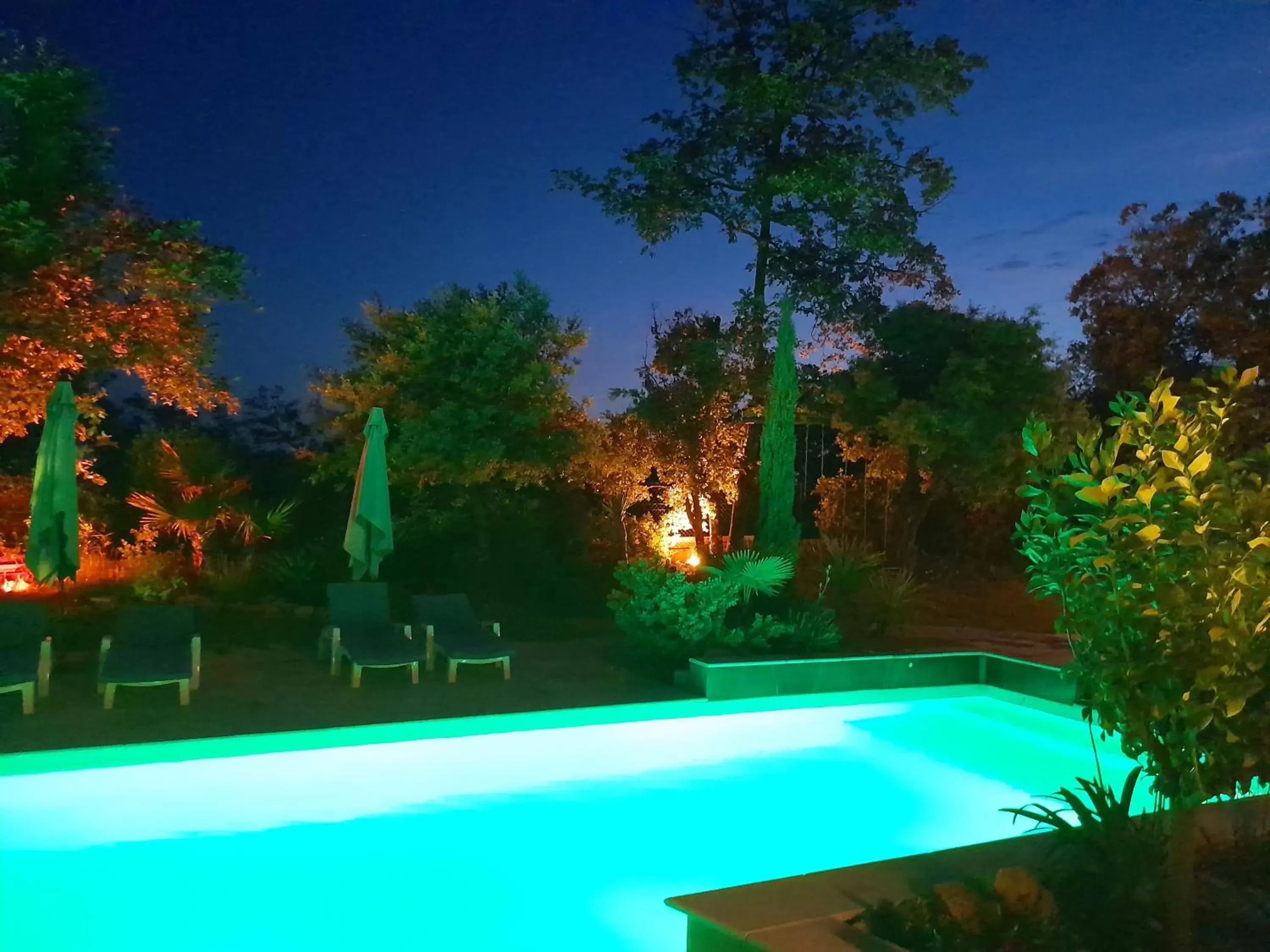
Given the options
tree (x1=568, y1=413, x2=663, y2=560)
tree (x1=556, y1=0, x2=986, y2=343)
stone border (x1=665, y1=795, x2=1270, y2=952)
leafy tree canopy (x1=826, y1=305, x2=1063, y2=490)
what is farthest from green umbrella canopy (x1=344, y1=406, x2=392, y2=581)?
leafy tree canopy (x1=826, y1=305, x2=1063, y2=490)

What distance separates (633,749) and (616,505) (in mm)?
7477

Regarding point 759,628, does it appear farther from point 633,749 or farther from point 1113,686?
point 1113,686

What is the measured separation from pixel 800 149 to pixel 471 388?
6.06 meters

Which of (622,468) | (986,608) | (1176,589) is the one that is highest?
(622,468)

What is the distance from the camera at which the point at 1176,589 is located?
3.49 m

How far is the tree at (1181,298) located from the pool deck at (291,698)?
9.18m

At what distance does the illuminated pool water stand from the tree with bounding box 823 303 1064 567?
643cm

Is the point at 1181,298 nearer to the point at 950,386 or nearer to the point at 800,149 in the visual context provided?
the point at 950,386

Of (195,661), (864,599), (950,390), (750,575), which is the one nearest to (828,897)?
(195,661)

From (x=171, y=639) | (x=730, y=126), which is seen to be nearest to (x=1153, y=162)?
(x=730, y=126)

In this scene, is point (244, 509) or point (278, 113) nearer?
point (244, 509)

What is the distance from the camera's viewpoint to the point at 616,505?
15.6 meters

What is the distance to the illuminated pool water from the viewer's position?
5.19m

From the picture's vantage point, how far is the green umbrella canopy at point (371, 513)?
984 cm
